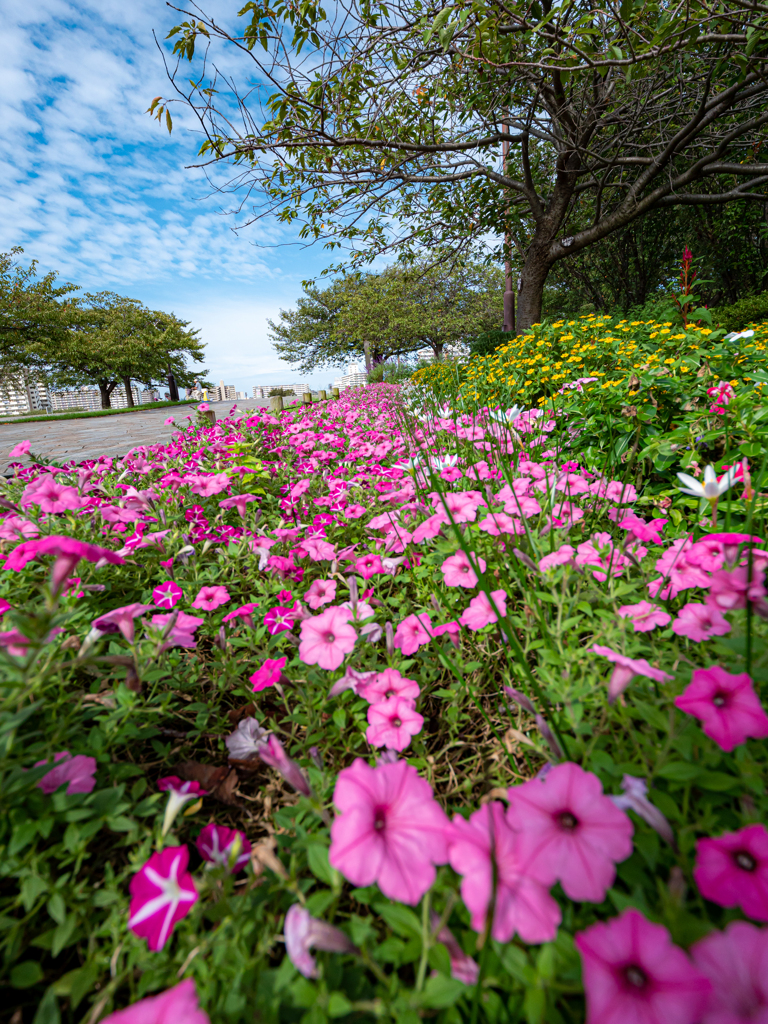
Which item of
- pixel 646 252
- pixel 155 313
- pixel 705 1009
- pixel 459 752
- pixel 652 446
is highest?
pixel 155 313

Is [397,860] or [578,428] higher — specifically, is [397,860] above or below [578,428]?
below

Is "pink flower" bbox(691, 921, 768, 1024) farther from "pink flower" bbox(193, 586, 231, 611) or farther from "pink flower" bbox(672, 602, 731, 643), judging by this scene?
"pink flower" bbox(193, 586, 231, 611)

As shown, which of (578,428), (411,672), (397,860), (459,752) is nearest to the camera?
(397,860)

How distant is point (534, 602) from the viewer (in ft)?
4.63

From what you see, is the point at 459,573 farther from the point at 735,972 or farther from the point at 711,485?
the point at 735,972

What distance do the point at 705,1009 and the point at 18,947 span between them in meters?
1.06

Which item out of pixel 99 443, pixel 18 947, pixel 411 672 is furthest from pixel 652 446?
pixel 99 443

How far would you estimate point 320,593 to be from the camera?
63.1 inches

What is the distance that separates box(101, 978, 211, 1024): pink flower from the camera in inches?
21.5

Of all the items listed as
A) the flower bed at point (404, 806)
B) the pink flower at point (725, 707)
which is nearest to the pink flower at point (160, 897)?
the flower bed at point (404, 806)

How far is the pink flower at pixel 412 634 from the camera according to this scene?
4.51ft

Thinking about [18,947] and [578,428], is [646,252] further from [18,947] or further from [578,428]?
[18,947]

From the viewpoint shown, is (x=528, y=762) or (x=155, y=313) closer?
(x=528, y=762)

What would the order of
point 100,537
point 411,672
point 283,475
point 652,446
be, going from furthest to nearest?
point 283,475 < point 652,446 < point 100,537 < point 411,672
